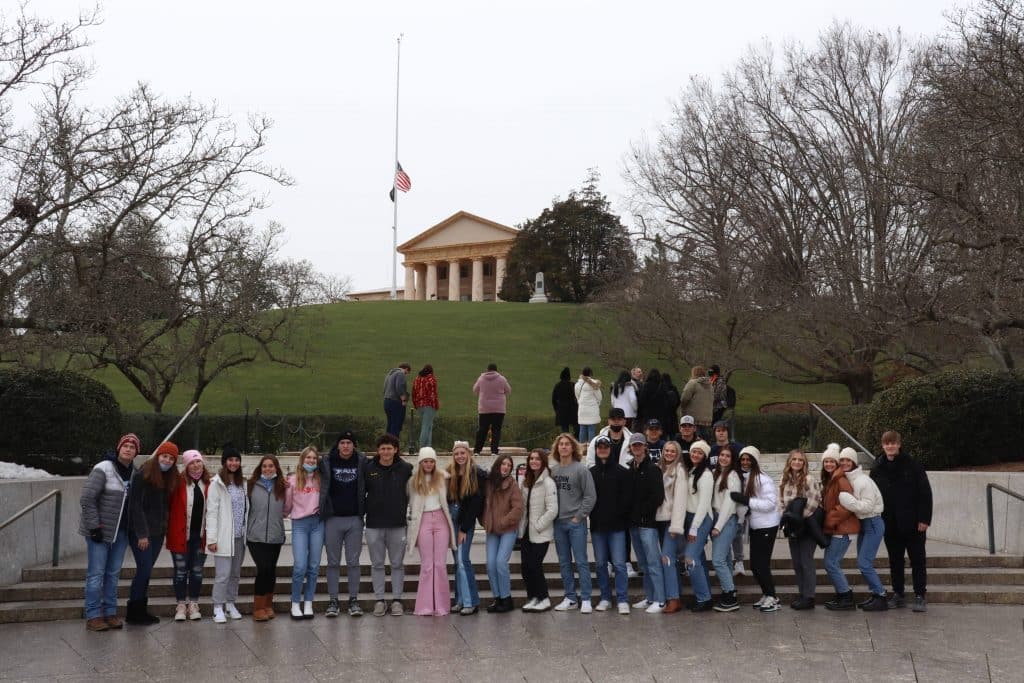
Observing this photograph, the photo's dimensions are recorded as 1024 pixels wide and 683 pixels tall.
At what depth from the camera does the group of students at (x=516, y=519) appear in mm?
10914

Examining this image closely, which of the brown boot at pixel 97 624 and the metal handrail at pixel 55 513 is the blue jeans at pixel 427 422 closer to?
the metal handrail at pixel 55 513

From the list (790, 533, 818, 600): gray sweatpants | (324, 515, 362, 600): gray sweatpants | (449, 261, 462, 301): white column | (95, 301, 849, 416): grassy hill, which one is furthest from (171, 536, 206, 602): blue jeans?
(449, 261, 462, 301): white column

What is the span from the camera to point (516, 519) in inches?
438

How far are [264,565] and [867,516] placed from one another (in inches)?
243

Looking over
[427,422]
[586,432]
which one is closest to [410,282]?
[427,422]

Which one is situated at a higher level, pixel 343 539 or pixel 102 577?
pixel 343 539

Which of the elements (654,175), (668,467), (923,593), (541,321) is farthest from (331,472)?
(541,321)

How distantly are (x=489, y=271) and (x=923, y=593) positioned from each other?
8726 centimetres

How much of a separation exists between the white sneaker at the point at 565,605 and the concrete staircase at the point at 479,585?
587 millimetres

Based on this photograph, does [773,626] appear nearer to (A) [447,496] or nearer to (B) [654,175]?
(A) [447,496]

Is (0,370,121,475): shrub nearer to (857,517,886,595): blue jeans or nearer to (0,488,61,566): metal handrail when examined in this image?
(0,488,61,566): metal handrail

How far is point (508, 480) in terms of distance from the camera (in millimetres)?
11352

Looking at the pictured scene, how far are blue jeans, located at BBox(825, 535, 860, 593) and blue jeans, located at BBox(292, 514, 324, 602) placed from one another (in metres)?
5.27

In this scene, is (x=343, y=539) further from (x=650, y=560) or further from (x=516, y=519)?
(x=650, y=560)
